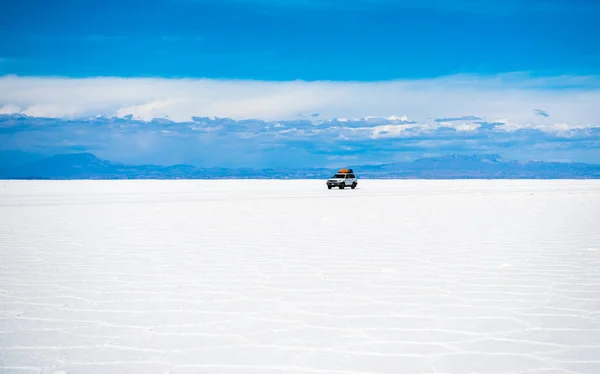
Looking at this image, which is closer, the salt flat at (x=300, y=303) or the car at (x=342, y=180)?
the salt flat at (x=300, y=303)

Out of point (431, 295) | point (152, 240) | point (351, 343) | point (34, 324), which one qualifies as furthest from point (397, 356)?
point (152, 240)

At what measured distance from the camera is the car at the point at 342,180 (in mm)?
52344

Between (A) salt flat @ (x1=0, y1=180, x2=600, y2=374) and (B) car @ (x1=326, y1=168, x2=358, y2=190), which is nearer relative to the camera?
(A) salt flat @ (x1=0, y1=180, x2=600, y2=374)

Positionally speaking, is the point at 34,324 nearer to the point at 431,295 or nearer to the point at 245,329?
the point at 245,329

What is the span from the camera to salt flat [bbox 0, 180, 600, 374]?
4.83 m

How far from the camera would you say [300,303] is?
693cm

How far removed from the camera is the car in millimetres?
52344

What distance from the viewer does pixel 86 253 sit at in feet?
36.8

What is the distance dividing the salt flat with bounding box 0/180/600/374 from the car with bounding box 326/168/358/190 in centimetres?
3805

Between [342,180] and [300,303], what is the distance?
1811 inches

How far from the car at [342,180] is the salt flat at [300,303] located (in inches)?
1498

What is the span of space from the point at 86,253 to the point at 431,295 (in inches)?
253

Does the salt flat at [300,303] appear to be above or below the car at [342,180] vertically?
below

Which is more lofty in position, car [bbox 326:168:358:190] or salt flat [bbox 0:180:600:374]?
car [bbox 326:168:358:190]
